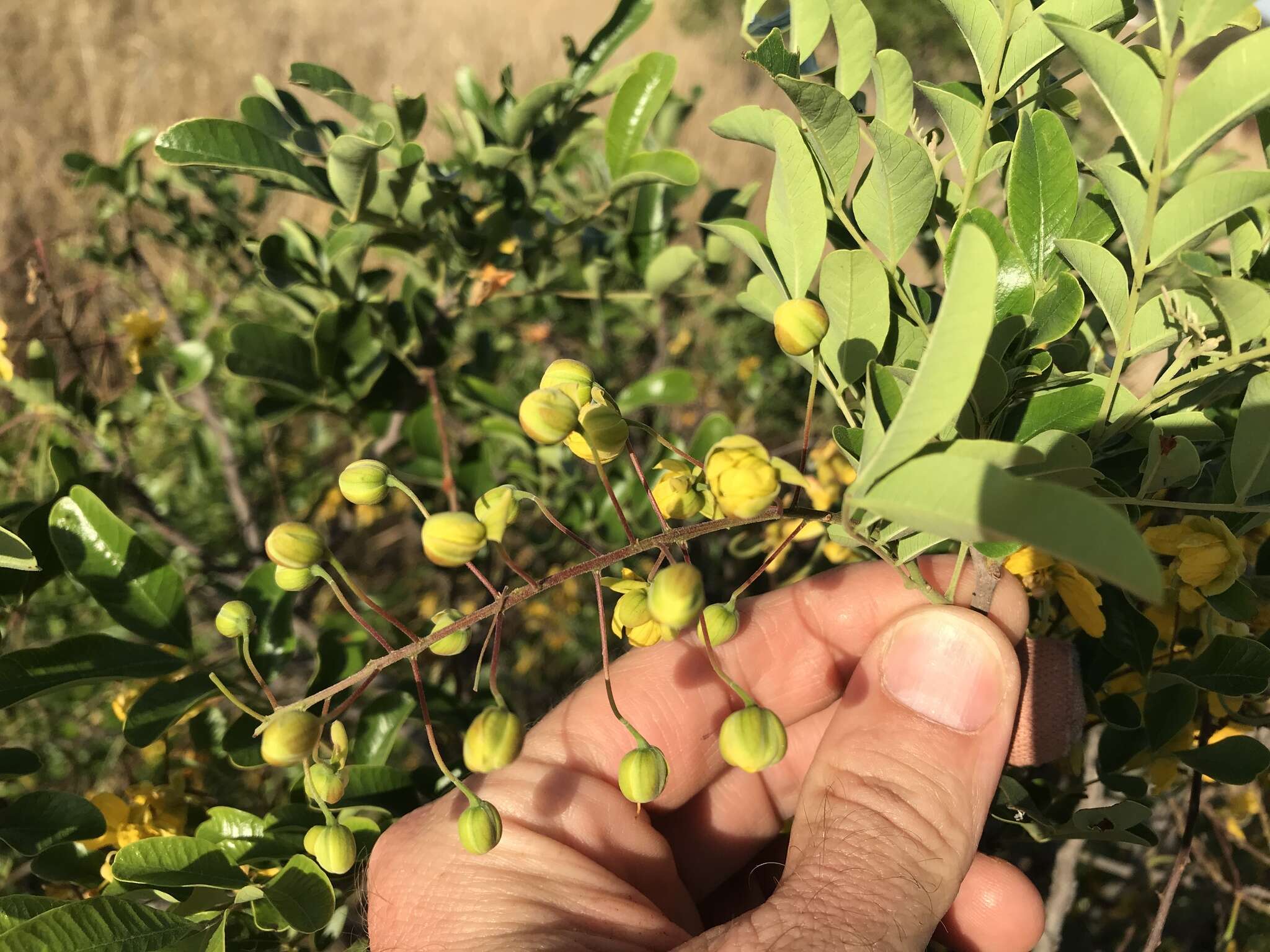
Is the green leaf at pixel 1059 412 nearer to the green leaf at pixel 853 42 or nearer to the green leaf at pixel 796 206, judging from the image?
the green leaf at pixel 796 206

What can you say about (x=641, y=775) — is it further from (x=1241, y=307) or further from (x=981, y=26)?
(x=981, y=26)

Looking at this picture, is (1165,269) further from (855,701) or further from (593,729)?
(593,729)

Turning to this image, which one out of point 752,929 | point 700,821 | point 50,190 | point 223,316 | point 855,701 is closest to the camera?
point 752,929

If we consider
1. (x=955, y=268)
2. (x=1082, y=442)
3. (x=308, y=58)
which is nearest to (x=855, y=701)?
(x=1082, y=442)

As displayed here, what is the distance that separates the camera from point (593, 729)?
4.20 feet

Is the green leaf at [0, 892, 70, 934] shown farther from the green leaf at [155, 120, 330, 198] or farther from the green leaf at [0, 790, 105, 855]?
the green leaf at [155, 120, 330, 198]

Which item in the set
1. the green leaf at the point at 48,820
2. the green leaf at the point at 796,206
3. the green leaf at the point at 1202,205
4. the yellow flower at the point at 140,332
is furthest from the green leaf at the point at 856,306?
the yellow flower at the point at 140,332

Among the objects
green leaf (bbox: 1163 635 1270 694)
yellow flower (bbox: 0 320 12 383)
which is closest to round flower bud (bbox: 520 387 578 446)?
green leaf (bbox: 1163 635 1270 694)

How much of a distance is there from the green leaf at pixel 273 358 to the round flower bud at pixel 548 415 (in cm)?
74

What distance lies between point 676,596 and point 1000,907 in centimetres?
103

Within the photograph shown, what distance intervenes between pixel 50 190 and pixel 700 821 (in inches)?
284

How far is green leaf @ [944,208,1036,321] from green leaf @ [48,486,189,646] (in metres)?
1.09

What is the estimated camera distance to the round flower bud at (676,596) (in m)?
0.74

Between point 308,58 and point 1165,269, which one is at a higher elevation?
point 308,58
